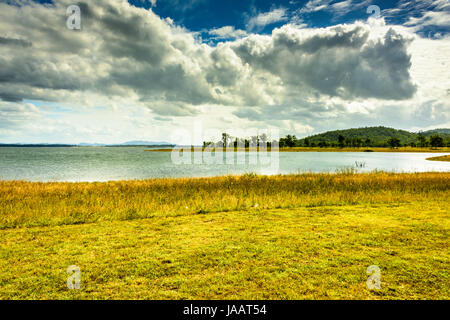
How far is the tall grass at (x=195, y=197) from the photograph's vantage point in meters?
10.9

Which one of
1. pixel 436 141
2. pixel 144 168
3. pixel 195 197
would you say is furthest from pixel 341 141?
pixel 195 197

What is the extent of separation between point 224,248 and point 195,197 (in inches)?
351

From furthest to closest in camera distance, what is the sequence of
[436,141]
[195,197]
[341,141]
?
[341,141] → [436,141] → [195,197]

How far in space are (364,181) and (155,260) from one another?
1964cm

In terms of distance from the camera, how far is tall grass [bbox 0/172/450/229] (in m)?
10.9

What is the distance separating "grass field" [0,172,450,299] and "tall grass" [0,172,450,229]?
113mm

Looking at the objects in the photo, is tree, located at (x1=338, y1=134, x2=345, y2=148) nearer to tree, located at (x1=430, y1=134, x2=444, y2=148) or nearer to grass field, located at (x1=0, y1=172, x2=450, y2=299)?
tree, located at (x1=430, y1=134, x2=444, y2=148)

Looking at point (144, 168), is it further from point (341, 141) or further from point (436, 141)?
point (436, 141)

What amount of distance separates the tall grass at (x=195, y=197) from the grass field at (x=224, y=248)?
0.11 metres

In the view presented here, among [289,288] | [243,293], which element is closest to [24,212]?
[243,293]

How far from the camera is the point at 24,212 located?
1077cm

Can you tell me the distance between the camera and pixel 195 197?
1548 centimetres

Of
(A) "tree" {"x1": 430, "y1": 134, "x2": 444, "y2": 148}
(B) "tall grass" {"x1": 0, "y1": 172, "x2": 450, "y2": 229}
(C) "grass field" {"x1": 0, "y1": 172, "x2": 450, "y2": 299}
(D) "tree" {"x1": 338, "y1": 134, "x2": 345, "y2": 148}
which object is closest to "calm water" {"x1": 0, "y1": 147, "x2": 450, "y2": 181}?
(B) "tall grass" {"x1": 0, "y1": 172, "x2": 450, "y2": 229}
